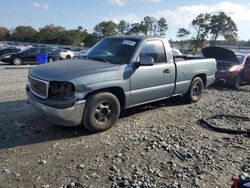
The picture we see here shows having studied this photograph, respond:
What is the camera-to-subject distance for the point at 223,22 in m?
58.1

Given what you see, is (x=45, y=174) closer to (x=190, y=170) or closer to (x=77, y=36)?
(x=190, y=170)

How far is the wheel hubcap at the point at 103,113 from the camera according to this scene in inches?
235

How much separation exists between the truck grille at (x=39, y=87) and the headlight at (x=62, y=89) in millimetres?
119

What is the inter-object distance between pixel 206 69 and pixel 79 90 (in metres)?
4.74

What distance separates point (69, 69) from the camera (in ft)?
19.1

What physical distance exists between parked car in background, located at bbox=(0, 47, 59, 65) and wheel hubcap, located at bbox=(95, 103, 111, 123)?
1953 centimetres

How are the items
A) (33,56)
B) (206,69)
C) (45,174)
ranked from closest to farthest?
(45,174) < (206,69) < (33,56)

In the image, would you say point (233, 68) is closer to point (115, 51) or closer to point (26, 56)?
point (115, 51)

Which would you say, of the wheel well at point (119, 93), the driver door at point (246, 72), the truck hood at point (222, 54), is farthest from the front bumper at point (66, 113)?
the driver door at point (246, 72)

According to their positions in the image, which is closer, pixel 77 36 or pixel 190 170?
pixel 190 170

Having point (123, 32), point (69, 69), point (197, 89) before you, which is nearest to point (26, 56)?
point (197, 89)

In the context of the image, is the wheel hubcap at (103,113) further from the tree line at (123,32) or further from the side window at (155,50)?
the tree line at (123,32)

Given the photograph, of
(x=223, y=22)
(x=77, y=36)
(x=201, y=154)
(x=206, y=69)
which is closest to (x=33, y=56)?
(x=206, y=69)

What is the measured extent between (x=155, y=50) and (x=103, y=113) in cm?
211
